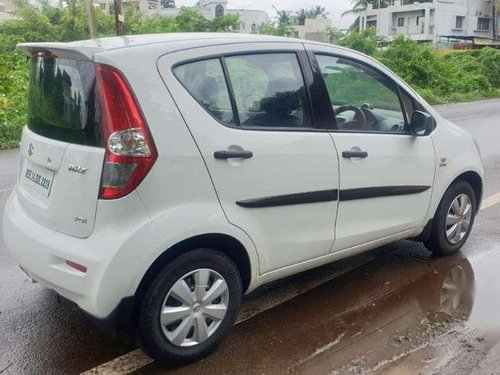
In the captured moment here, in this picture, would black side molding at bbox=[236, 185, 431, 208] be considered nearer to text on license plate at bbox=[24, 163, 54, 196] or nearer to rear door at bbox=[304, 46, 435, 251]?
rear door at bbox=[304, 46, 435, 251]

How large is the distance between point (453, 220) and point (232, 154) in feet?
7.84

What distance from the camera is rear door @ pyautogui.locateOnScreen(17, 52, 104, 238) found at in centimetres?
262

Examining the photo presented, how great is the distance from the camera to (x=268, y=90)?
315 cm

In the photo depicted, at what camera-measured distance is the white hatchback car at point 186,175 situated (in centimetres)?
258

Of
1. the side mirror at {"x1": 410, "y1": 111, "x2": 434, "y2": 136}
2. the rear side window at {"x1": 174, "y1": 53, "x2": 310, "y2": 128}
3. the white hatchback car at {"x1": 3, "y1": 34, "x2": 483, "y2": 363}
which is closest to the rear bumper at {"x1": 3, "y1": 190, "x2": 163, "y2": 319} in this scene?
the white hatchback car at {"x1": 3, "y1": 34, "x2": 483, "y2": 363}

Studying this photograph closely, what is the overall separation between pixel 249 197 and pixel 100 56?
3.49ft

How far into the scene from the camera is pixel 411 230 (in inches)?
159

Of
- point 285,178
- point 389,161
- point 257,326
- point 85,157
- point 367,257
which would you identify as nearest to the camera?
point 85,157

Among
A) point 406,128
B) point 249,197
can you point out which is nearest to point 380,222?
point 406,128

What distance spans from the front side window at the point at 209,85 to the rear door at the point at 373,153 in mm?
790

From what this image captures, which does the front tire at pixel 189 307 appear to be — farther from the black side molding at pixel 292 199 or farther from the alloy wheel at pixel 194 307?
the black side molding at pixel 292 199

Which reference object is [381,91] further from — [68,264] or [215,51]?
[68,264]

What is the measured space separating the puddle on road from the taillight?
3.46 feet

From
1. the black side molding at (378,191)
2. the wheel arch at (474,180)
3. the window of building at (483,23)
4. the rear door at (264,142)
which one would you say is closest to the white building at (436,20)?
the window of building at (483,23)
